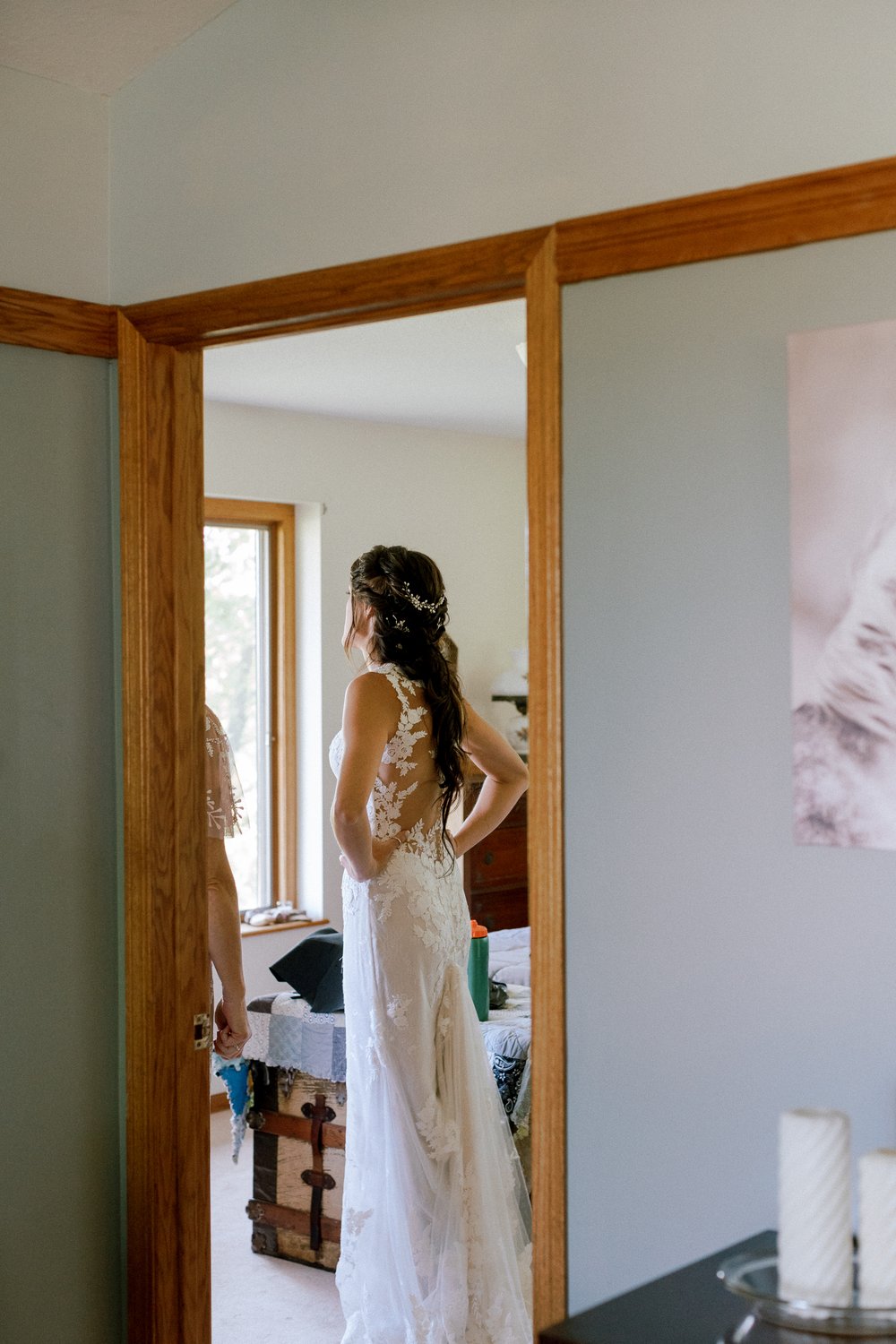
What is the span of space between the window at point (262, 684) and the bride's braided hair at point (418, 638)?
2352 mm

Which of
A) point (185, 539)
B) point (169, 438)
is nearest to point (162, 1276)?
point (185, 539)

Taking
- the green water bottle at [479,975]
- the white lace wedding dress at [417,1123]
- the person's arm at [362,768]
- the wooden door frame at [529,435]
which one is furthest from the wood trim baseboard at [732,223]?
the green water bottle at [479,975]

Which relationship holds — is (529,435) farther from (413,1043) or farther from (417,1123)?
(417,1123)

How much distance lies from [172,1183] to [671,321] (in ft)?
5.95

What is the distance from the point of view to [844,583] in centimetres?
181

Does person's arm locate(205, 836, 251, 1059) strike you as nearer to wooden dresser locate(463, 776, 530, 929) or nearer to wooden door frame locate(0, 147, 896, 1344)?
wooden door frame locate(0, 147, 896, 1344)

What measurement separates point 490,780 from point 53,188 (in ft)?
6.12

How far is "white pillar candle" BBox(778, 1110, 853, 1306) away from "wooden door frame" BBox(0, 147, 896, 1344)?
0.72 meters

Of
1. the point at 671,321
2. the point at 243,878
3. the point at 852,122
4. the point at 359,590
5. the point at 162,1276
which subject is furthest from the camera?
the point at 243,878

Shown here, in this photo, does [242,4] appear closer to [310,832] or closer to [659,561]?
[659,561]

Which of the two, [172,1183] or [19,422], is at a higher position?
[19,422]

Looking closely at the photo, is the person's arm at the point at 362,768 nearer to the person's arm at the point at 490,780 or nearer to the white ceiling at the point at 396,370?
the person's arm at the point at 490,780

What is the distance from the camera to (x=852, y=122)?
180 cm

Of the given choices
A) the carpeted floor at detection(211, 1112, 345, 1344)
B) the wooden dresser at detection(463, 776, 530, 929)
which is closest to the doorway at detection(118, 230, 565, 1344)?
the carpeted floor at detection(211, 1112, 345, 1344)
